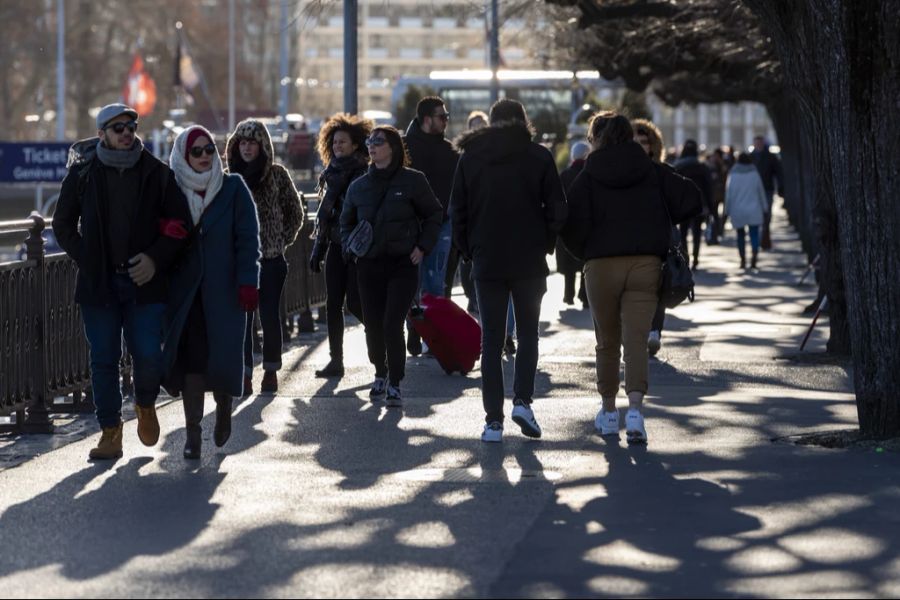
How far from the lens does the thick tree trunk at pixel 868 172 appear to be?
1023 cm

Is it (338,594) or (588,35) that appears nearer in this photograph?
(338,594)

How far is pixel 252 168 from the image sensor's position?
1265 centimetres

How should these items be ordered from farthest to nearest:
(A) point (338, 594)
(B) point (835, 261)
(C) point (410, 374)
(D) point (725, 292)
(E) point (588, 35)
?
(E) point (588, 35), (D) point (725, 292), (B) point (835, 261), (C) point (410, 374), (A) point (338, 594)

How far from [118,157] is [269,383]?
12.2ft

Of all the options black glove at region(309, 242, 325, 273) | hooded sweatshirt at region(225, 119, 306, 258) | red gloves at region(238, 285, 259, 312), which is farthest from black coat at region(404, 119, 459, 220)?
red gloves at region(238, 285, 259, 312)

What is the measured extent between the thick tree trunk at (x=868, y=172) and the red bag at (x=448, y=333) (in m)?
3.70

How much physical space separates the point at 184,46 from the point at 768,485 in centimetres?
7789

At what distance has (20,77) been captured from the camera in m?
90.6

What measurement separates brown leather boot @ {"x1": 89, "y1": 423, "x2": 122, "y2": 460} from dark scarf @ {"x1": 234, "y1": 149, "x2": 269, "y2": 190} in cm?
297

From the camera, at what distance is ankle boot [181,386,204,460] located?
9.90 metres

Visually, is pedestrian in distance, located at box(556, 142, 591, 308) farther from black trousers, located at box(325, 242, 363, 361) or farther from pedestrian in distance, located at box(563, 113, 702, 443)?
pedestrian in distance, located at box(563, 113, 702, 443)

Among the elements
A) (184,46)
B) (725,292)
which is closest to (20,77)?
(184,46)

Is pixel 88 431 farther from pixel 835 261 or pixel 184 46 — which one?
pixel 184 46

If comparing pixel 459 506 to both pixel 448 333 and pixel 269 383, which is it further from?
pixel 448 333
